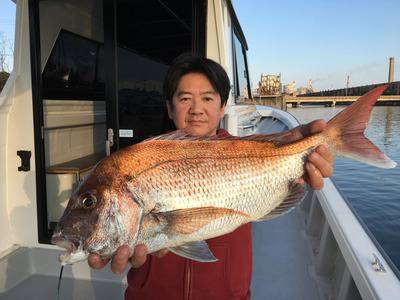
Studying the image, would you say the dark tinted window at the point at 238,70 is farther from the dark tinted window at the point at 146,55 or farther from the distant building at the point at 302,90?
the distant building at the point at 302,90

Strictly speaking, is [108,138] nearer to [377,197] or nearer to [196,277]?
[196,277]

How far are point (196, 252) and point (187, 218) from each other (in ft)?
0.48

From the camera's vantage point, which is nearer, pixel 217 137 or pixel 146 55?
pixel 217 137

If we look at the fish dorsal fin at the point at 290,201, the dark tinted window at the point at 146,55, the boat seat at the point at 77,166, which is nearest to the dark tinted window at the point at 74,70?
the boat seat at the point at 77,166

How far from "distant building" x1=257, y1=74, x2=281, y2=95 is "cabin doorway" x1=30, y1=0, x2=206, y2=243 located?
13.4 meters

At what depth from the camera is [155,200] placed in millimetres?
1463

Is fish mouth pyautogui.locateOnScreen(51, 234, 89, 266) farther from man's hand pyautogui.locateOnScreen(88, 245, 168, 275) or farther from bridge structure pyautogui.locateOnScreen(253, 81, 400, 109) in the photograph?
bridge structure pyautogui.locateOnScreen(253, 81, 400, 109)

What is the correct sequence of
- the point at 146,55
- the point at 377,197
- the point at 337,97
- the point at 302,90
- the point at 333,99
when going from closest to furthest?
the point at 146,55 < the point at 377,197 < the point at 333,99 < the point at 337,97 < the point at 302,90

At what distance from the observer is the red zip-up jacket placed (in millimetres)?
1758

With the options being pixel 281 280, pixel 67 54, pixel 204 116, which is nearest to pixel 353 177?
pixel 281 280

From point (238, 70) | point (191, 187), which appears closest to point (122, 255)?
point (191, 187)

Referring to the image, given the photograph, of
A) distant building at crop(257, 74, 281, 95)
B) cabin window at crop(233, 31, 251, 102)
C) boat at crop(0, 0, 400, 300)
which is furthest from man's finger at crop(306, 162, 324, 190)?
distant building at crop(257, 74, 281, 95)

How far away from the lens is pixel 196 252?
1.43 m

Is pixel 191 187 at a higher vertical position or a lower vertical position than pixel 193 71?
lower
